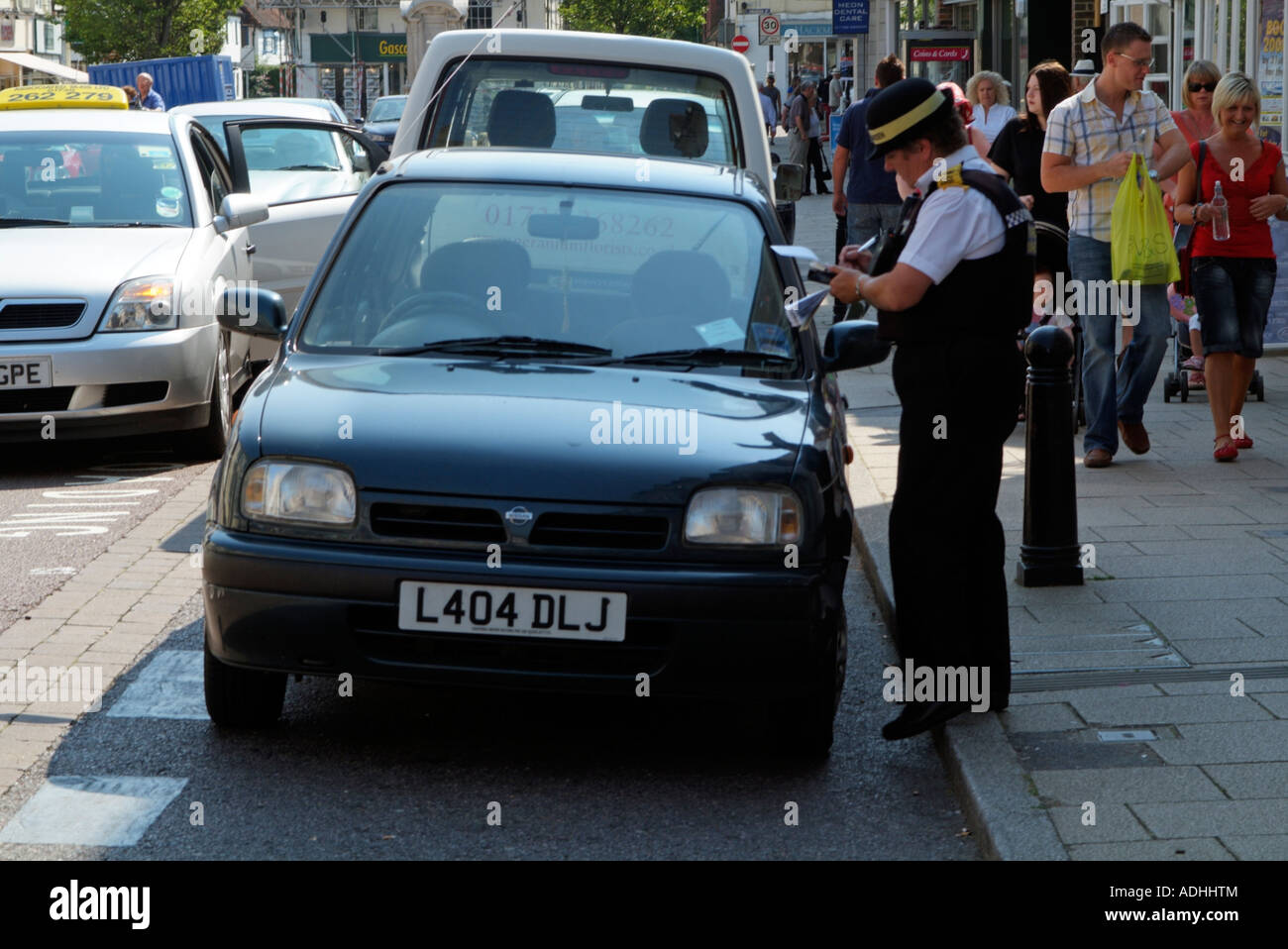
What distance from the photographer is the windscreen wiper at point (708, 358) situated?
5379 millimetres

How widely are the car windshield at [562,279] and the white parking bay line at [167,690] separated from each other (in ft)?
3.60

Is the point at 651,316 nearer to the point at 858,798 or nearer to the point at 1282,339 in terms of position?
the point at 858,798

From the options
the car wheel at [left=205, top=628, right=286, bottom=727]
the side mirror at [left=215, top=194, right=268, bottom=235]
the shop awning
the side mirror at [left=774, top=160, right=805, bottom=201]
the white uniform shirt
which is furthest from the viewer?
the shop awning

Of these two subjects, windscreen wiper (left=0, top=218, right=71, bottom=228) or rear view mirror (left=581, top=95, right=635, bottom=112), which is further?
windscreen wiper (left=0, top=218, right=71, bottom=228)

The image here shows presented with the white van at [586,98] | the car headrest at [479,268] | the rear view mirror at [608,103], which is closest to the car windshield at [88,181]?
the white van at [586,98]

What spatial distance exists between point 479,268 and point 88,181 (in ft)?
17.6

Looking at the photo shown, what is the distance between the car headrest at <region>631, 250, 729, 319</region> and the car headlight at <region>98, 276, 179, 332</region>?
14.1ft

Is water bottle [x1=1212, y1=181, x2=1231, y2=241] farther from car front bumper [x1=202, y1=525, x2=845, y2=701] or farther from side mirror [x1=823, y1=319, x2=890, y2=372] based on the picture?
car front bumper [x1=202, y1=525, x2=845, y2=701]

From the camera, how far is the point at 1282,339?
41.6 feet

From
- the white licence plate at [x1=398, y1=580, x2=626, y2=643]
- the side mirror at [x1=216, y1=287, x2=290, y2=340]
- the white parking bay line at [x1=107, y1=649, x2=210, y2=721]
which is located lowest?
the white parking bay line at [x1=107, y1=649, x2=210, y2=721]

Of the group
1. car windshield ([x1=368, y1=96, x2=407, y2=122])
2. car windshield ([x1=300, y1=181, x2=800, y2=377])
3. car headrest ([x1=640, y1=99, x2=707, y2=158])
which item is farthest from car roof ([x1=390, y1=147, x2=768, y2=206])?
car windshield ([x1=368, y1=96, x2=407, y2=122])

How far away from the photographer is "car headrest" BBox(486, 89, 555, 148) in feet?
28.1

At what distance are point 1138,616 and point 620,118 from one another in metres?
3.59

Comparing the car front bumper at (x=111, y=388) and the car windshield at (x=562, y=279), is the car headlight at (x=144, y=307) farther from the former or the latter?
the car windshield at (x=562, y=279)
